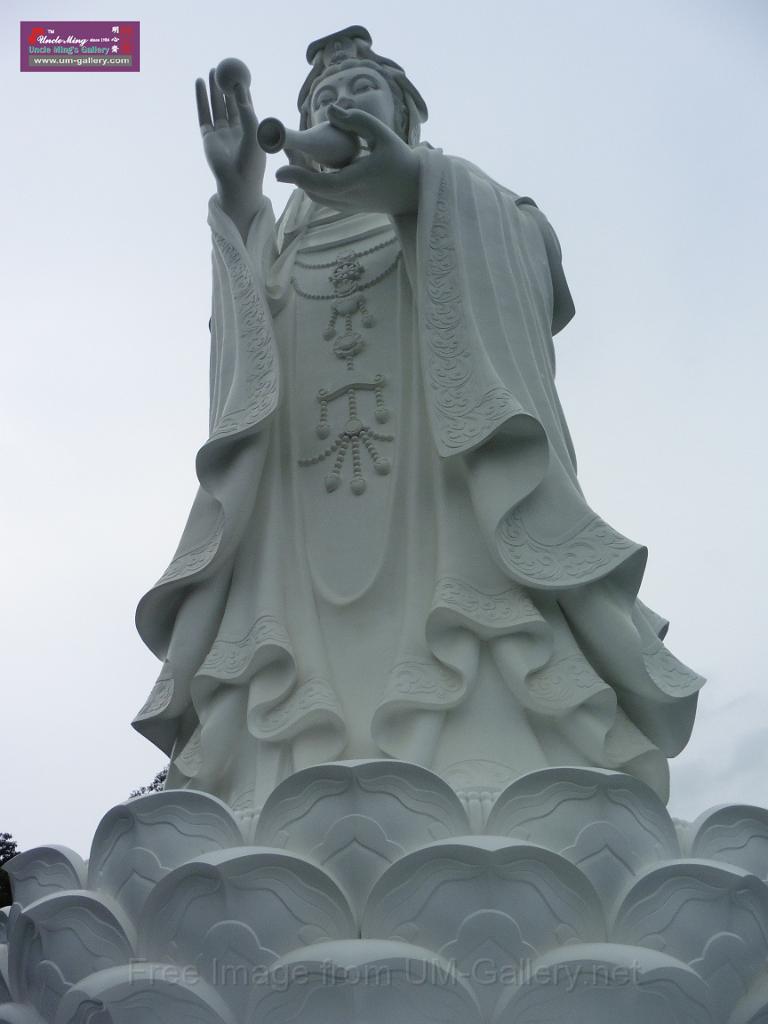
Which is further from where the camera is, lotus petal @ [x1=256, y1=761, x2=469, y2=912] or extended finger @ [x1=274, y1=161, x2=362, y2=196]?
extended finger @ [x1=274, y1=161, x2=362, y2=196]

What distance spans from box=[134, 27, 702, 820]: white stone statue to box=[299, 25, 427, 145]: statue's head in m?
0.08

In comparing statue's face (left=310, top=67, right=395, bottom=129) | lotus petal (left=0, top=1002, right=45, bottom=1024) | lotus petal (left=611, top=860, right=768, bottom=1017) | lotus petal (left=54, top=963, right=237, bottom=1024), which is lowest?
lotus petal (left=0, top=1002, right=45, bottom=1024)

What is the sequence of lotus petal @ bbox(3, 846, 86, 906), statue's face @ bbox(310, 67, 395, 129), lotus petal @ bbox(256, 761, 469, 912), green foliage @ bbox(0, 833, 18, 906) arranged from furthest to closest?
green foliage @ bbox(0, 833, 18, 906) → statue's face @ bbox(310, 67, 395, 129) → lotus petal @ bbox(3, 846, 86, 906) → lotus petal @ bbox(256, 761, 469, 912)

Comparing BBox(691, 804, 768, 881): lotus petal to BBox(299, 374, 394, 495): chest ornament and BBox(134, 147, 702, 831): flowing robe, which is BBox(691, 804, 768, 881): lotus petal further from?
BBox(299, 374, 394, 495): chest ornament

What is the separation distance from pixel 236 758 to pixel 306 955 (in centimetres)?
116

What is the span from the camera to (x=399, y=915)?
245 centimetres

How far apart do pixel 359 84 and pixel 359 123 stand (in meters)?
0.97

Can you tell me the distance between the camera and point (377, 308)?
4.13m

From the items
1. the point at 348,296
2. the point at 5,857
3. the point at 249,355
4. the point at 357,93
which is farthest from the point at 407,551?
the point at 5,857

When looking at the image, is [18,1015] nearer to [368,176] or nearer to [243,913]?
[243,913]

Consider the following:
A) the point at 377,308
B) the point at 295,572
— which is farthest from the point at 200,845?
the point at 377,308

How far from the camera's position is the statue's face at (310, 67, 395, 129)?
14.5 ft

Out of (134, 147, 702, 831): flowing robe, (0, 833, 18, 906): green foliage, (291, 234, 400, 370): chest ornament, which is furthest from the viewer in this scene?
(0, 833, 18, 906): green foliage

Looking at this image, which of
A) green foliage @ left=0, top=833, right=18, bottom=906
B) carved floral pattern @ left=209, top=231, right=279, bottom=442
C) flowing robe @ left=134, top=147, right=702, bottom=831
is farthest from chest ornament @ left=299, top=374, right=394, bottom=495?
green foliage @ left=0, top=833, right=18, bottom=906
